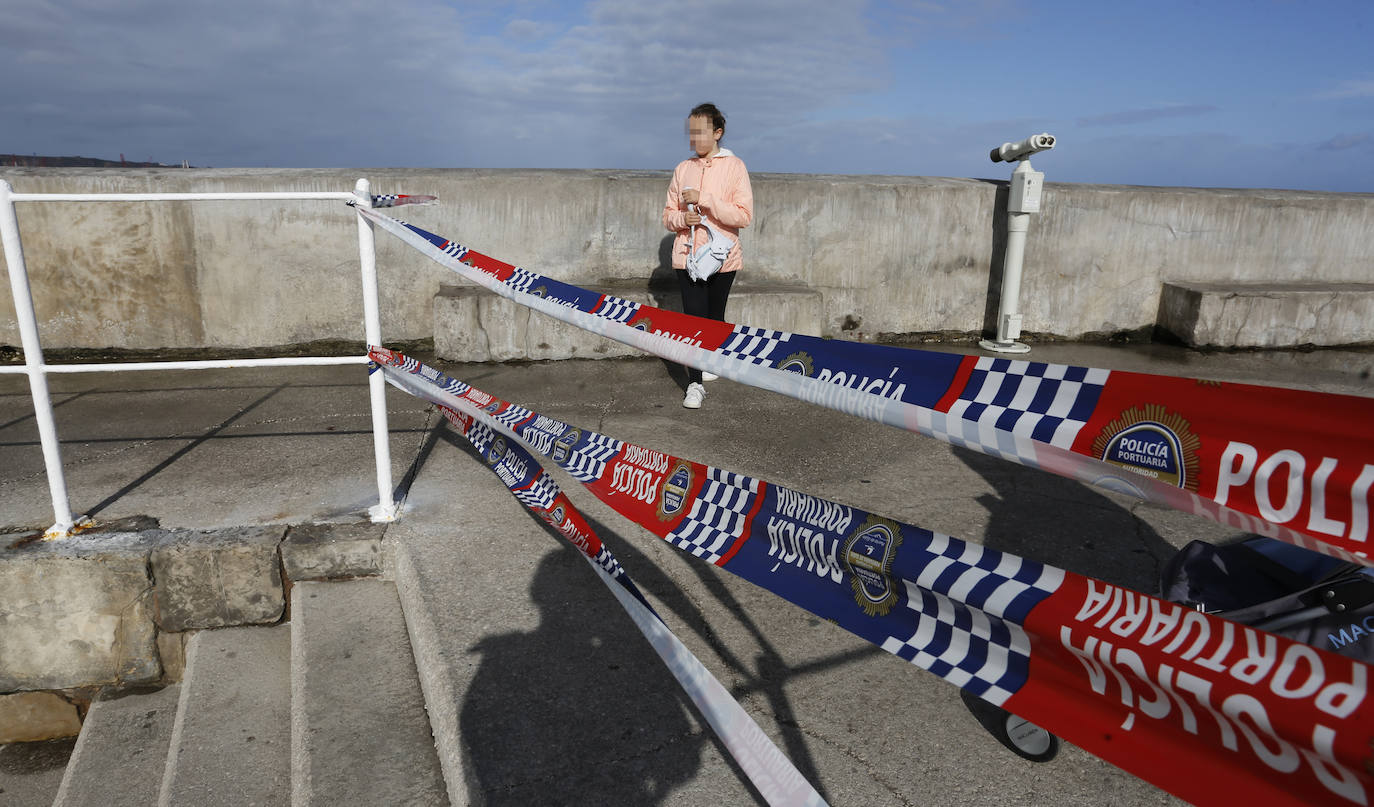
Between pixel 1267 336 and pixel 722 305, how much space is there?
4575mm

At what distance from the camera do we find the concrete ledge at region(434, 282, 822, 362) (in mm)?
5480

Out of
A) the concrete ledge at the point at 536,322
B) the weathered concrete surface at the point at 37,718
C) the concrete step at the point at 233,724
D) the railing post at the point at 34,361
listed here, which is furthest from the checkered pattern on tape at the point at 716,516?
the concrete ledge at the point at 536,322

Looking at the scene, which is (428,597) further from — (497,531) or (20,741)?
(20,741)

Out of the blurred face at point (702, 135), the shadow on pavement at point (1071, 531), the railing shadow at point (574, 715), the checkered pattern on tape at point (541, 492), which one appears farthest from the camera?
the blurred face at point (702, 135)

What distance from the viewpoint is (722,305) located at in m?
4.89

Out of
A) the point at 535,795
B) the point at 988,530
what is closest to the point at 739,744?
the point at 535,795

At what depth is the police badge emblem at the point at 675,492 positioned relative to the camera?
5.49 feet

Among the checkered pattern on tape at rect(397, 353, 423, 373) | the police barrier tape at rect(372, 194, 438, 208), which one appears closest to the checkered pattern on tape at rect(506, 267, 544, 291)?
the checkered pattern on tape at rect(397, 353, 423, 373)

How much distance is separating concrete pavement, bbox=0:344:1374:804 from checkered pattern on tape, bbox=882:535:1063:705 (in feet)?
2.42

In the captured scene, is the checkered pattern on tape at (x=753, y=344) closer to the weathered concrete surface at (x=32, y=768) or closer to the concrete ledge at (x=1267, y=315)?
the weathered concrete surface at (x=32, y=768)

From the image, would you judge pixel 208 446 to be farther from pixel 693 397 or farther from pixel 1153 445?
pixel 1153 445

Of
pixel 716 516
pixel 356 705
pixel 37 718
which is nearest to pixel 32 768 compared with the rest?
pixel 37 718

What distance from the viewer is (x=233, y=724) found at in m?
2.58

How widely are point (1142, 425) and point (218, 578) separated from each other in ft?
10.1
